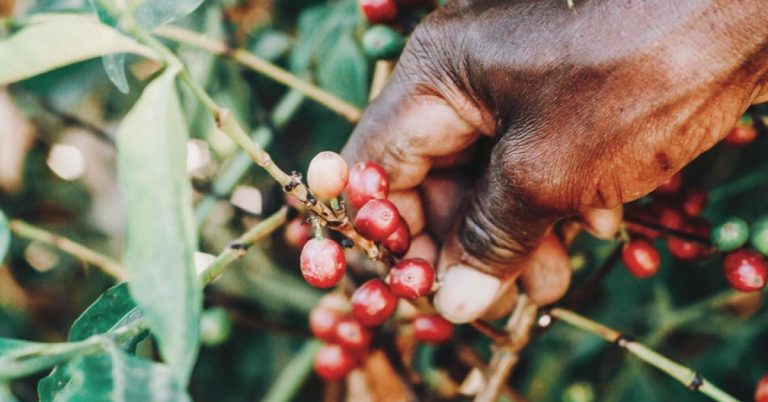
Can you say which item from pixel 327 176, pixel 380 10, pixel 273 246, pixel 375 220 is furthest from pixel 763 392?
pixel 273 246

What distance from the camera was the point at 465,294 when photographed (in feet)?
4.01

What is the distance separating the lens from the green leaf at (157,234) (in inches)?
26.8

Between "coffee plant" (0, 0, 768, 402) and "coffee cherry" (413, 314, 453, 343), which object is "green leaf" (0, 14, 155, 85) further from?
"coffee cherry" (413, 314, 453, 343)

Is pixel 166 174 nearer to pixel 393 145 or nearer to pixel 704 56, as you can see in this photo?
pixel 393 145

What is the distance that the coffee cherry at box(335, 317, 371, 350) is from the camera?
5.04ft

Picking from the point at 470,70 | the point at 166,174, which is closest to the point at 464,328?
the point at 470,70

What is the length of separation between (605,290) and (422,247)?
1065 mm

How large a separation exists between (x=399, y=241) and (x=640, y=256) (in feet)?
1.63

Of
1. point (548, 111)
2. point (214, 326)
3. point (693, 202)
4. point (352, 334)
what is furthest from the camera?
point (214, 326)

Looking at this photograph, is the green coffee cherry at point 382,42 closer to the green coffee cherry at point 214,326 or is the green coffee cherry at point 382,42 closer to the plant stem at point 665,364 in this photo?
the plant stem at point 665,364

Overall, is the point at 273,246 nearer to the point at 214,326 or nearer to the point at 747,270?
the point at 214,326

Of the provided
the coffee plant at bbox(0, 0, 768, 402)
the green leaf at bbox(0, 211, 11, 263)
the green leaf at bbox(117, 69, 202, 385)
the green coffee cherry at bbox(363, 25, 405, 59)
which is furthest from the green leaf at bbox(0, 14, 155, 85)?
the green coffee cherry at bbox(363, 25, 405, 59)

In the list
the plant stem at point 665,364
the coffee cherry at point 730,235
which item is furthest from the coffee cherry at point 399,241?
the coffee cherry at point 730,235

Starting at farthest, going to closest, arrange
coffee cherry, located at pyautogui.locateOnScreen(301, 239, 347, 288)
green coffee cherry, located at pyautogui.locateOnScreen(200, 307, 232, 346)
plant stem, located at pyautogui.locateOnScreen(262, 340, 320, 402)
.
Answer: plant stem, located at pyautogui.locateOnScreen(262, 340, 320, 402) < green coffee cherry, located at pyautogui.locateOnScreen(200, 307, 232, 346) < coffee cherry, located at pyautogui.locateOnScreen(301, 239, 347, 288)
